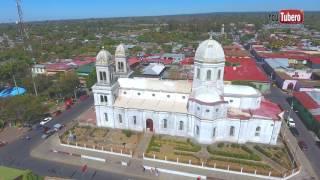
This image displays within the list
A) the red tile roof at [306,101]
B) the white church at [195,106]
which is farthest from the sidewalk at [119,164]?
the red tile roof at [306,101]

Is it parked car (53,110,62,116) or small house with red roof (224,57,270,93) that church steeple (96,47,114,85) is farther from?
small house with red roof (224,57,270,93)

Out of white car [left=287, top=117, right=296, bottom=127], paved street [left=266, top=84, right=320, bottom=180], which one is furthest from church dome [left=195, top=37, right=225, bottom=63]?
paved street [left=266, top=84, right=320, bottom=180]

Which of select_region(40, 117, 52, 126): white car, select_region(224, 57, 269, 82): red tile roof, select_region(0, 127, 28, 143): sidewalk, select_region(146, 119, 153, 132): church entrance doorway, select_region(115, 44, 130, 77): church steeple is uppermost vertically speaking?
select_region(115, 44, 130, 77): church steeple

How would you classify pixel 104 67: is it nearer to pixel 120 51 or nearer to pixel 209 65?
pixel 120 51

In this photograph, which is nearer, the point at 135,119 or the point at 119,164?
the point at 119,164

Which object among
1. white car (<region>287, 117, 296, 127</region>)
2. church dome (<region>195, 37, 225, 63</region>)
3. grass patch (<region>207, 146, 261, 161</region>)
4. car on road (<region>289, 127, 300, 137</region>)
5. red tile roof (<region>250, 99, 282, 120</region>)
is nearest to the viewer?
grass patch (<region>207, 146, 261, 161</region>)

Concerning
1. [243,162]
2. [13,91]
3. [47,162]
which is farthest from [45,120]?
[243,162]

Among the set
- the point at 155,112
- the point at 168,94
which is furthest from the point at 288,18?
the point at 155,112
